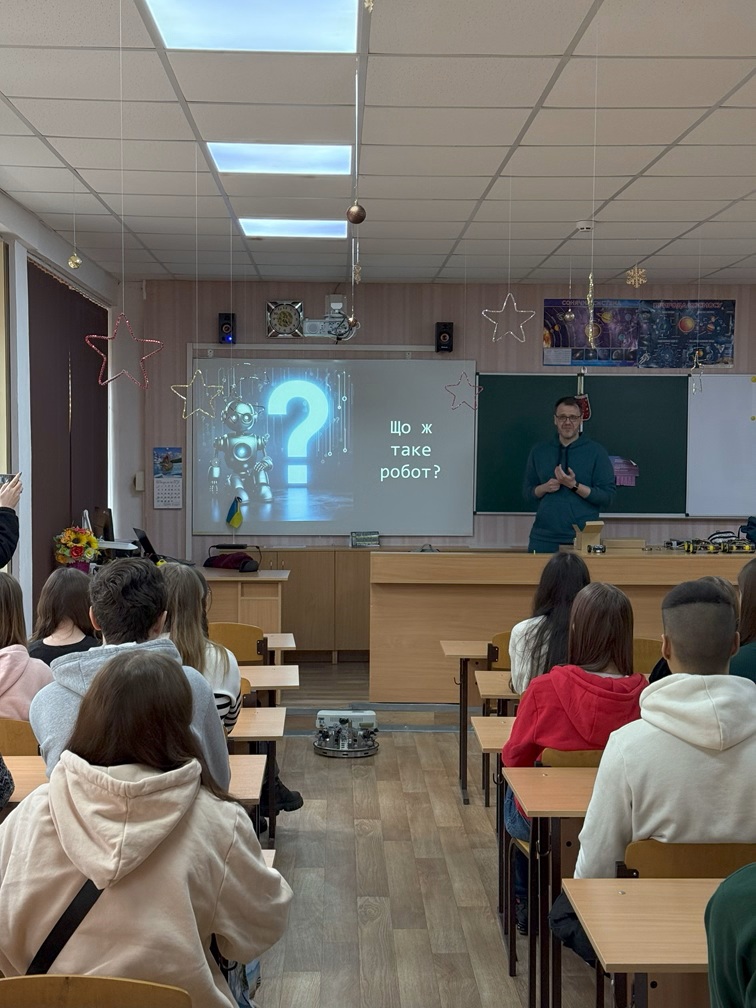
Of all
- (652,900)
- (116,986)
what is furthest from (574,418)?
(116,986)

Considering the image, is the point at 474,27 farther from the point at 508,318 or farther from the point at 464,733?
the point at 508,318

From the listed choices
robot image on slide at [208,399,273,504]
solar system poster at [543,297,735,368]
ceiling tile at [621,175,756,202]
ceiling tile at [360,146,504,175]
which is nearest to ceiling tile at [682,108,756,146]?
ceiling tile at [621,175,756,202]

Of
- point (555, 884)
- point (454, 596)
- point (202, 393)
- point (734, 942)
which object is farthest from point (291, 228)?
point (734, 942)

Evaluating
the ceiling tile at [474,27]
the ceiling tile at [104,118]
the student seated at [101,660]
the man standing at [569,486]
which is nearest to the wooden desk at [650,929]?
the student seated at [101,660]

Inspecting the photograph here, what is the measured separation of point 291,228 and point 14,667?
13.2ft

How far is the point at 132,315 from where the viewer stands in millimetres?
8156

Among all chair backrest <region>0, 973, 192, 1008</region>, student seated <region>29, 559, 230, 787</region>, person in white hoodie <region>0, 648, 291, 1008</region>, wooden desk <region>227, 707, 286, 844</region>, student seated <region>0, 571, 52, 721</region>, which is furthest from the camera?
wooden desk <region>227, 707, 286, 844</region>

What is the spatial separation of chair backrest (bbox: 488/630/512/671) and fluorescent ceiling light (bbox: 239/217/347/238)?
296 centimetres

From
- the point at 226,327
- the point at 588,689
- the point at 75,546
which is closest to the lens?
the point at 588,689

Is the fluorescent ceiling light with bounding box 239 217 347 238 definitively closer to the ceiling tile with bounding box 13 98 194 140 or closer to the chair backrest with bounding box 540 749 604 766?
the ceiling tile with bounding box 13 98 194 140

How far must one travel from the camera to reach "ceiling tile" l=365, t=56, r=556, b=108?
354cm

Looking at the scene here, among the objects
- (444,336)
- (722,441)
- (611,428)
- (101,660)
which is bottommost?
(101,660)

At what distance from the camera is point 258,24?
129 inches

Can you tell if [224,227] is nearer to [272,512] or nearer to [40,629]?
[272,512]
